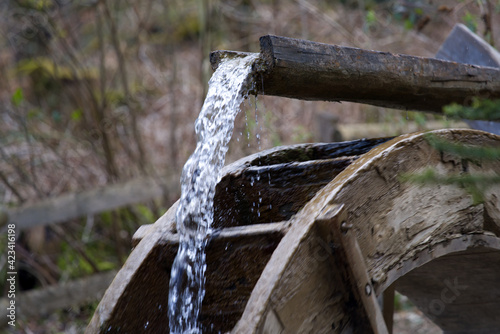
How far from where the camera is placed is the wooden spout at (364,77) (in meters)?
1.80

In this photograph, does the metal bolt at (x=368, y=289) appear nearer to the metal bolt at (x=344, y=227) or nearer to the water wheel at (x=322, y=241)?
the water wheel at (x=322, y=241)

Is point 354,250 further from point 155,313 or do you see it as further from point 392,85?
point 155,313

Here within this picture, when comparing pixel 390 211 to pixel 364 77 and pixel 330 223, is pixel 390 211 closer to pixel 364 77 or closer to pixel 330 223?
pixel 330 223

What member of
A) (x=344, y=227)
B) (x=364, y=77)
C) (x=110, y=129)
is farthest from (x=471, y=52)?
(x=110, y=129)

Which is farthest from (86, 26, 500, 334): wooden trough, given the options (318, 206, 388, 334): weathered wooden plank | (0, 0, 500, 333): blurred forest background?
(0, 0, 500, 333): blurred forest background

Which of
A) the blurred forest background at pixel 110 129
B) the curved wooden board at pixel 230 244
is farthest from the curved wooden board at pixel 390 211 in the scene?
the blurred forest background at pixel 110 129

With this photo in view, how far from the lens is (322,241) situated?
1755mm

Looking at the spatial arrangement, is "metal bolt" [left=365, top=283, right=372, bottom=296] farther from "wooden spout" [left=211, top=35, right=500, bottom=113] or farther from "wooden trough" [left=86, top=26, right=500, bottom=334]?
"wooden spout" [left=211, top=35, right=500, bottom=113]

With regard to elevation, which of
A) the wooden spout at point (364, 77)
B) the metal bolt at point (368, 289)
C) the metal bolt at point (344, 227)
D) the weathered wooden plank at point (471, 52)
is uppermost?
the weathered wooden plank at point (471, 52)

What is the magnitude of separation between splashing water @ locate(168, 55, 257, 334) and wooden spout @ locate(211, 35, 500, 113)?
112 millimetres

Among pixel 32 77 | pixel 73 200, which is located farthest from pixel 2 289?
pixel 32 77

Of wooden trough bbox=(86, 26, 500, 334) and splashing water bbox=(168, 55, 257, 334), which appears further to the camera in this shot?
splashing water bbox=(168, 55, 257, 334)

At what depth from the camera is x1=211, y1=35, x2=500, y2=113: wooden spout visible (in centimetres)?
180

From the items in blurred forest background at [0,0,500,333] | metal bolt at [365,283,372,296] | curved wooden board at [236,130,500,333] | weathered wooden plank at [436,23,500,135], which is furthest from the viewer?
blurred forest background at [0,0,500,333]
